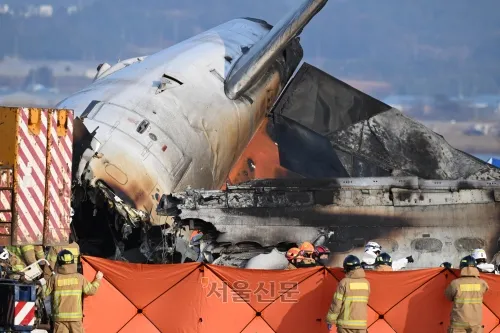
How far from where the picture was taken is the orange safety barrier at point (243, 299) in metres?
17.6

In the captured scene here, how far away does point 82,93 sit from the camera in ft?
92.0

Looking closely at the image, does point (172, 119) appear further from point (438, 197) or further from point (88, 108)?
point (438, 197)

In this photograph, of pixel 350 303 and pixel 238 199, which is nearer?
pixel 350 303

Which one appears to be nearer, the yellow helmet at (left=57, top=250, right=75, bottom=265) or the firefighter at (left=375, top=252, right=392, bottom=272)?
the yellow helmet at (left=57, top=250, right=75, bottom=265)

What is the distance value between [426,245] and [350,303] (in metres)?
9.24

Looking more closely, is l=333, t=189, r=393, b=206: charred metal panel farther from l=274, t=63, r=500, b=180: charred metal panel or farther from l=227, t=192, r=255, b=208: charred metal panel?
l=274, t=63, r=500, b=180: charred metal panel

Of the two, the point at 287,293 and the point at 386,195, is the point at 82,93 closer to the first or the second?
the point at 386,195

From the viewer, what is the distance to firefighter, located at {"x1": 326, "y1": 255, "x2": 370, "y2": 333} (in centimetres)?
1678

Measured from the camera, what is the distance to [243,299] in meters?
17.8

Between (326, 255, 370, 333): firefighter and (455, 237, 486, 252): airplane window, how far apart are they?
9.31 meters

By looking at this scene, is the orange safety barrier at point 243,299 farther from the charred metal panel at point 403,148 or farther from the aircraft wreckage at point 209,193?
the charred metal panel at point 403,148

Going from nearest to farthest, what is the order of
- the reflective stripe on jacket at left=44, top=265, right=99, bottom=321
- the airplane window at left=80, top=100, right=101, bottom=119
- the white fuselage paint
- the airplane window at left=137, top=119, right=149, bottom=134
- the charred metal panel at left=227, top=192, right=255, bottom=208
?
the reflective stripe on jacket at left=44, top=265, right=99, bottom=321 → the white fuselage paint → the charred metal panel at left=227, top=192, right=255, bottom=208 → the airplane window at left=80, top=100, right=101, bottom=119 → the airplane window at left=137, top=119, right=149, bottom=134

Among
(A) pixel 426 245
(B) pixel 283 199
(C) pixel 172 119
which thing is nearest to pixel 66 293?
(B) pixel 283 199

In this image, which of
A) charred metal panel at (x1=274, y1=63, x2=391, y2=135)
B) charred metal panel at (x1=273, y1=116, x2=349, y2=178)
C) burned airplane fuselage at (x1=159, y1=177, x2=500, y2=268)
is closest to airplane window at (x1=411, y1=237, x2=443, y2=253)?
burned airplane fuselage at (x1=159, y1=177, x2=500, y2=268)
